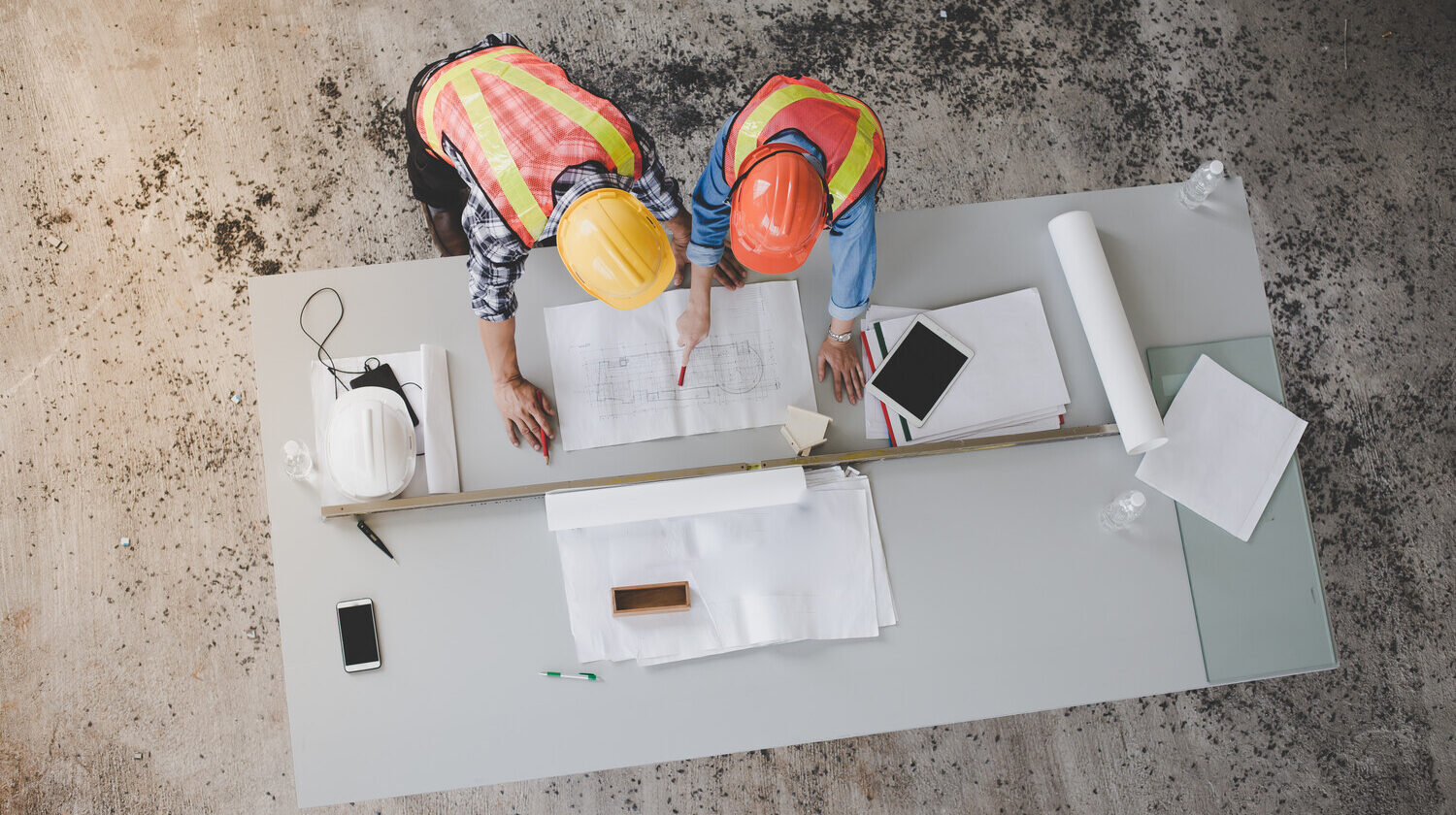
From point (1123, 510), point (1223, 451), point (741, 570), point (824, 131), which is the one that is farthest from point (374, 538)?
point (1223, 451)

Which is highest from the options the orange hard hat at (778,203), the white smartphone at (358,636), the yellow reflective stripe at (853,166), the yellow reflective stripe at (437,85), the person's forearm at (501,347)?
the yellow reflective stripe at (437,85)

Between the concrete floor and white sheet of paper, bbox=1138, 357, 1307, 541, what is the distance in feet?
2.91

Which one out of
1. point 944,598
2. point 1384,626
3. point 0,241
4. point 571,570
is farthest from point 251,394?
point 1384,626

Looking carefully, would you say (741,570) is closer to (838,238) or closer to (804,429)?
(804,429)

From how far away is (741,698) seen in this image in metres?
1.20

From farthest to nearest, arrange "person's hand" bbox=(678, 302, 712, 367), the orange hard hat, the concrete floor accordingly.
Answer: the concrete floor
"person's hand" bbox=(678, 302, 712, 367)
the orange hard hat

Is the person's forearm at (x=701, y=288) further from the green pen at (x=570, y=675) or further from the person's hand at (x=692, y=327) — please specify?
the green pen at (x=570, y=675)

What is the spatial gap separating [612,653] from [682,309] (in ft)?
1.93

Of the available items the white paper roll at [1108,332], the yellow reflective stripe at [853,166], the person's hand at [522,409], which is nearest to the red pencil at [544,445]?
the person's hand at [522,409]

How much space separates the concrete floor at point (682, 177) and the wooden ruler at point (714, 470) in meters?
0.95

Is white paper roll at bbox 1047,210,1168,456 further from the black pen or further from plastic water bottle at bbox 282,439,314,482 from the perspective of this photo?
plastic water bottle at bbox 282,439,314,482

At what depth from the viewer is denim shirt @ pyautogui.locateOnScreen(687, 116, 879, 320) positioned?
3.59 feet

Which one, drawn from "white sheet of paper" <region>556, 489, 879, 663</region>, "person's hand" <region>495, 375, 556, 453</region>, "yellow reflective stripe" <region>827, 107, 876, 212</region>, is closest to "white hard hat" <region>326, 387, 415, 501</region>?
"person's hand" <region>495, 375, 556, 453</region>

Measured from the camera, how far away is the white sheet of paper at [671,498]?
1162mm
